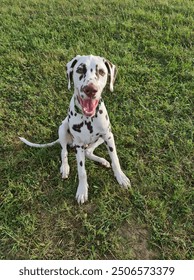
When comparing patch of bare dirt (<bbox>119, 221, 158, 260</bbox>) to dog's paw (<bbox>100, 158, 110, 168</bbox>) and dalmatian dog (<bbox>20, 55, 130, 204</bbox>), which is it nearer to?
dalmatian dog (<bbox>20, 55, 130, 204</bbox>)

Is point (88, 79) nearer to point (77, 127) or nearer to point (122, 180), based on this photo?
point (77, 127)

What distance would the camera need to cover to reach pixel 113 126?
474 cm

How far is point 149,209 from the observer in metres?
3.90

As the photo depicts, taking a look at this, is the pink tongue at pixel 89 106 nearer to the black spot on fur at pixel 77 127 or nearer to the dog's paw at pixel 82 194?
the black spot on fur at pixel 77 127

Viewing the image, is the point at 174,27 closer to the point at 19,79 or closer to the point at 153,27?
the point at 153,27

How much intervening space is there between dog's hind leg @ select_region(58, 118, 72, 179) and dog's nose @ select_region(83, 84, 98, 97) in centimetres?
93

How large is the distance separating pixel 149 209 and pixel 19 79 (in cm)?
296

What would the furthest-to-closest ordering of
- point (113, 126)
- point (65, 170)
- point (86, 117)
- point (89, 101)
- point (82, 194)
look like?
point (113, 126), point (65, 170), point (82, 194), point (86, 117), point (89, 101)

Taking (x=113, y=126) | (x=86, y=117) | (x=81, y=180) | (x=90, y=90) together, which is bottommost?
(x=81, y=180)

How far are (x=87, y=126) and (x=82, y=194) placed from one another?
2.70 feet

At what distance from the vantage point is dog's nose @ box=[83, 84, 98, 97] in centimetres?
314

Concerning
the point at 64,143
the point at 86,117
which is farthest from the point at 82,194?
the point at 86,117

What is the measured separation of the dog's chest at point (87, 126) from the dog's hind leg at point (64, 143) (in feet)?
1.12
